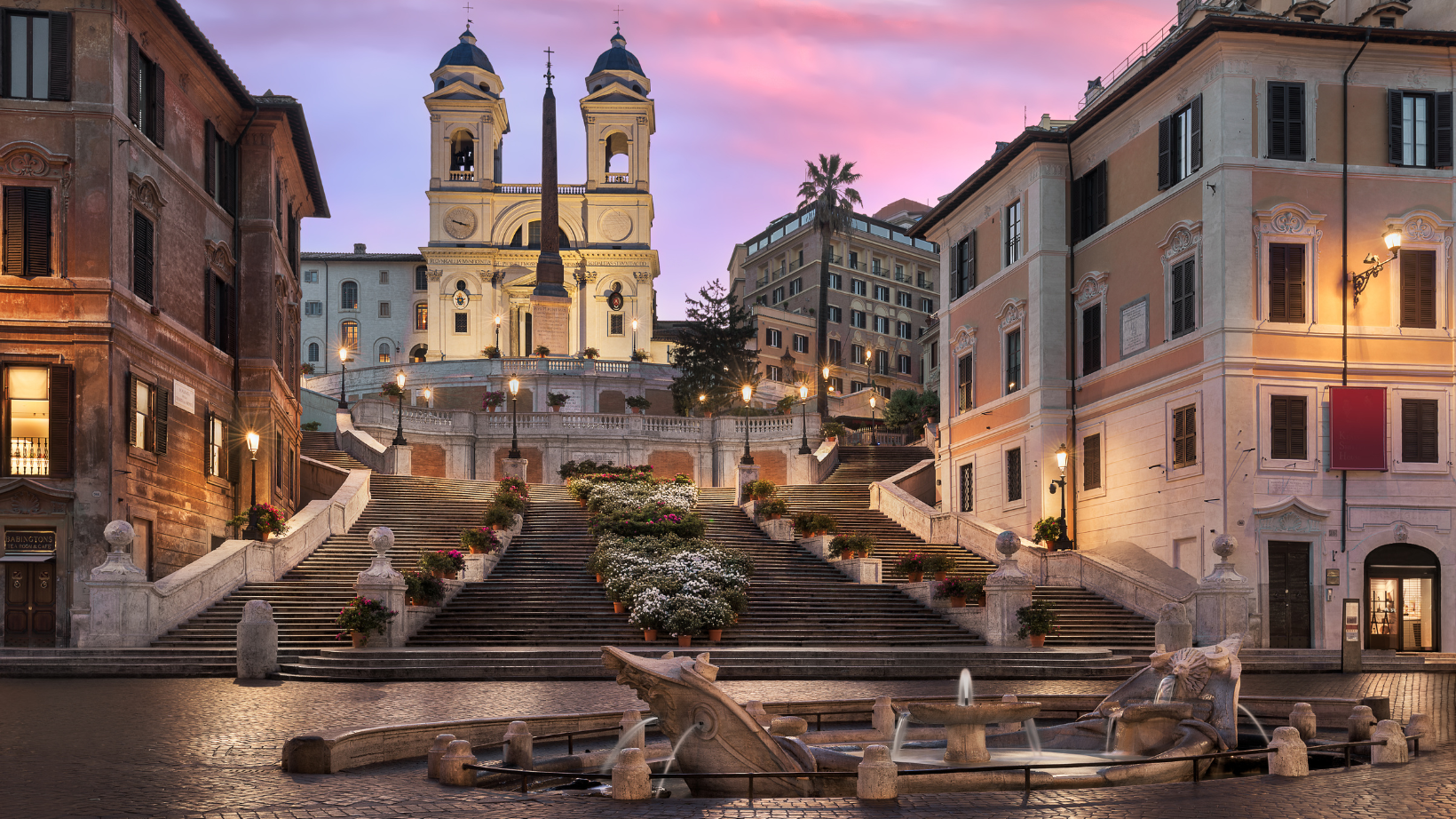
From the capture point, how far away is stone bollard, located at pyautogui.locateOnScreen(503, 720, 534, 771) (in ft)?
42.2

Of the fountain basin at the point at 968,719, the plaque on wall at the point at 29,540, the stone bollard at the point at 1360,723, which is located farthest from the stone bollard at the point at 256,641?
the stone bollard at the point at 1360,723

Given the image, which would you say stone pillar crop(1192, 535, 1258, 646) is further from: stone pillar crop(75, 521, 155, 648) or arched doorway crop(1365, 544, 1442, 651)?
stone pillar crop(75, 521, 155, 648)

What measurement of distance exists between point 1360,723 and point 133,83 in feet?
85.6

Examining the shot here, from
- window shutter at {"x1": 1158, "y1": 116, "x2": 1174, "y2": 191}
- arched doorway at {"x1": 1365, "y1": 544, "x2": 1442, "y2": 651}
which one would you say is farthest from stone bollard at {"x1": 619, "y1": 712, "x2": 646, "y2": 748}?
window shutter at {"x1": 1158, "y1": 116, "x2": 1174, "y2": 191}

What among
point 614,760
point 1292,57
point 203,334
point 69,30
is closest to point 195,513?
point 203,334

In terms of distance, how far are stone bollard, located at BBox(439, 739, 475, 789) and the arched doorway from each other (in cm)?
2450

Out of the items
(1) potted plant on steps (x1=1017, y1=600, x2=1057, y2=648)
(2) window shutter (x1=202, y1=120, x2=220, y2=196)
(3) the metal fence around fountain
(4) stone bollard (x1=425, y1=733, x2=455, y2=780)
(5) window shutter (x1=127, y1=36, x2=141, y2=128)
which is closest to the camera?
(3) the metal fence around fountain

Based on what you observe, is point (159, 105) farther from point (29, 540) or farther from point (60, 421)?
point (29, 540)

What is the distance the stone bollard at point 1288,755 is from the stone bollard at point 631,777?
5812mm

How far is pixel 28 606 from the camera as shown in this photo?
26391 millimetres

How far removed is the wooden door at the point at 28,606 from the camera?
2633 cm

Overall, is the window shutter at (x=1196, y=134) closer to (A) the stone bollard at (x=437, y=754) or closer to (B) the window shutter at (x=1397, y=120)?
(B) the window shutter at (x=1397, y=120)

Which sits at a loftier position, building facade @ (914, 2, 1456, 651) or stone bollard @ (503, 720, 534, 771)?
building facade @ (914, 2, 1456, 651)

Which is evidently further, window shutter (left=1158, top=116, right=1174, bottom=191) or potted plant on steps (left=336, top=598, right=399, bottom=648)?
window shutter (left=1158, top=116, right=1174, bottom=191)
